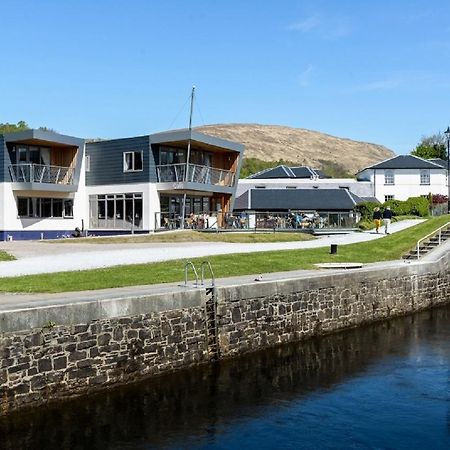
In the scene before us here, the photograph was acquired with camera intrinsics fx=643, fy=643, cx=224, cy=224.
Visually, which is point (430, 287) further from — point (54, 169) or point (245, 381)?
point (54, 169)

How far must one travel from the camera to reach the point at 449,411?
1270 centimetres

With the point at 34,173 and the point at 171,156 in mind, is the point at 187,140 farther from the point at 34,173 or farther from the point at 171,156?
the point at 34,173

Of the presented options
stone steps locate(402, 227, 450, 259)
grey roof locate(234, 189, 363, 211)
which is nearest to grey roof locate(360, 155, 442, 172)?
grey roof locate(234, 189, 363, 211)

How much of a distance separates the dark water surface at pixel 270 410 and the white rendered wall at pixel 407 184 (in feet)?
192

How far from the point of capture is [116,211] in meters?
42.7

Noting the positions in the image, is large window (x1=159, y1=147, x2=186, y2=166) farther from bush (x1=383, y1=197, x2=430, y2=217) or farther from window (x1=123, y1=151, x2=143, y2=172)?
bush (x1=383, y1=197, x2=430, y2=217)


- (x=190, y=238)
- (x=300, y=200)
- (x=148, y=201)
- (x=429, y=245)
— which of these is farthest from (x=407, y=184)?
(x=190, y=238)

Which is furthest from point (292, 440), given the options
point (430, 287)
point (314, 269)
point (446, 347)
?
point (430, 287)

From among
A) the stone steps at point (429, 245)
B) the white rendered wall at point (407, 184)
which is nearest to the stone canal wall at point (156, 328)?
the stone steps at point (429, 245)

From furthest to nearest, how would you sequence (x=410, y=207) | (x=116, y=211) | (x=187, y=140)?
(x=410, y=207)
(x=116, y=211)
(x=187, y=140)

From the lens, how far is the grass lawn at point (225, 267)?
17.2m

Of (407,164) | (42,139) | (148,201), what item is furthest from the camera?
(407,164)

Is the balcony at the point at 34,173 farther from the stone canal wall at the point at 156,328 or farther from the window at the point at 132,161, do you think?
the stone canal wall at the point at 156,328

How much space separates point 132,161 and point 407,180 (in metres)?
42.3
